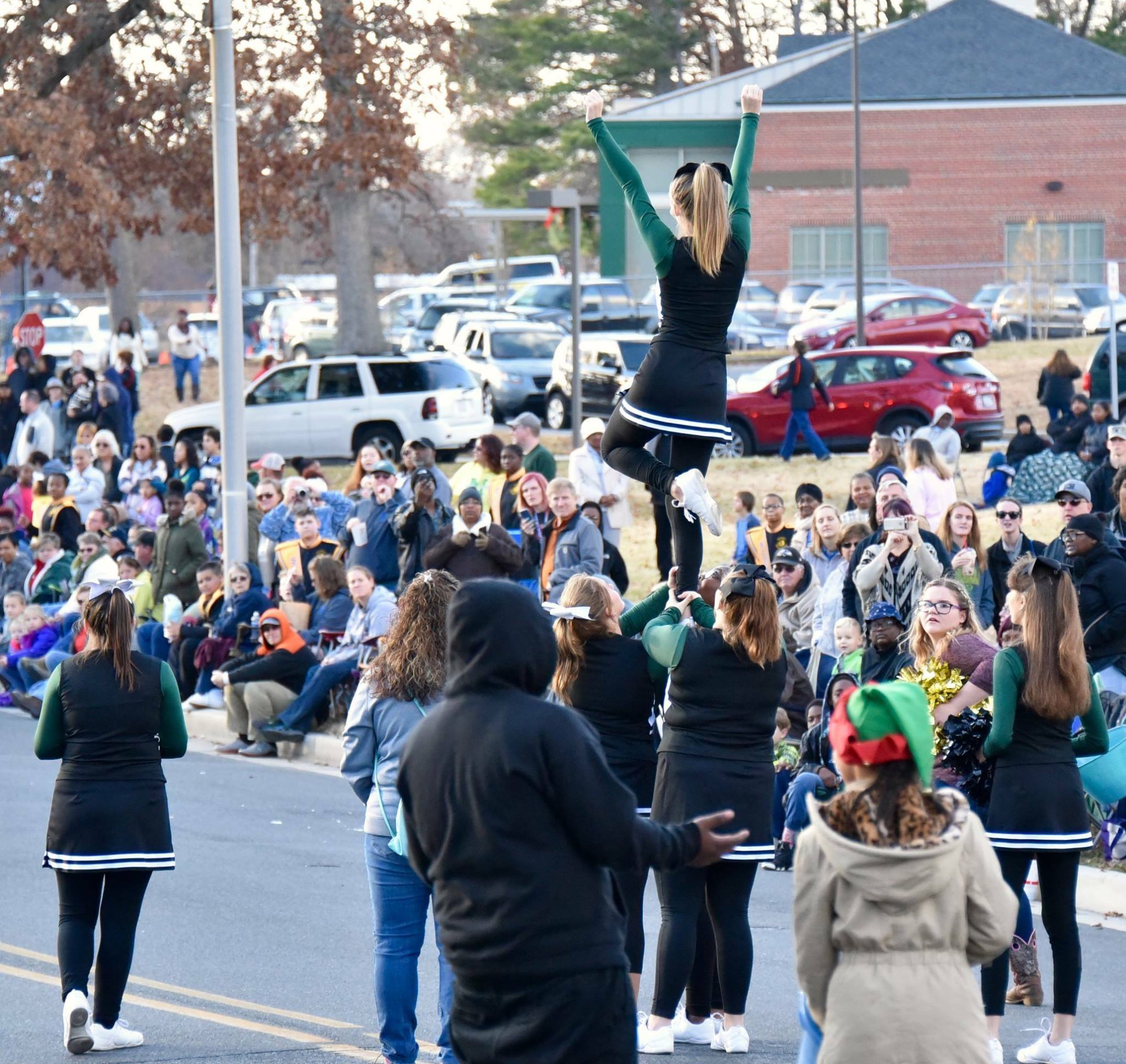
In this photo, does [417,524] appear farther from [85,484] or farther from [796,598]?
[85,484]

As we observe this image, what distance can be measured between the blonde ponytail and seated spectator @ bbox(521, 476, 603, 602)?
21.1 feet

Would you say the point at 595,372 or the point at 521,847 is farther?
the point at 595,372

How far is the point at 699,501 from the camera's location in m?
6.82

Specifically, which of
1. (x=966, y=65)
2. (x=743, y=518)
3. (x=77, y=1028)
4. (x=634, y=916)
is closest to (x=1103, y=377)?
(x=743, y=518)

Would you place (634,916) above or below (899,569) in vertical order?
below

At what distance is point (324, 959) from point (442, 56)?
21.4m

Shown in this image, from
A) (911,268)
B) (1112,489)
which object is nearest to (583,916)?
(1112,489)

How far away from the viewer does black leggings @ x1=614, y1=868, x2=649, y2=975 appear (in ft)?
22.2

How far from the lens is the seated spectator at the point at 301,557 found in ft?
49.9

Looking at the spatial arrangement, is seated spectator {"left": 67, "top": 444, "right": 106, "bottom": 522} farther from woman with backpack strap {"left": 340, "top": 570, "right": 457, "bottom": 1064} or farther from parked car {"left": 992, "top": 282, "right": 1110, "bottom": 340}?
→ parked car {"left": 992, "top": 282, "right": 1110, "bottom": 340}

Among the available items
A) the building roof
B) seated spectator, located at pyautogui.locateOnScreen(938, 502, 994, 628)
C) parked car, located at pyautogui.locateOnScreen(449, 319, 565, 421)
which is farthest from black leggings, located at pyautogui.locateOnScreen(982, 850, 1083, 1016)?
the building roof

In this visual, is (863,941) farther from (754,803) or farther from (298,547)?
(298,547)

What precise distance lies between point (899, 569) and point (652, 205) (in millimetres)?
4721

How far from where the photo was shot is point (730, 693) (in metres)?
6.64
